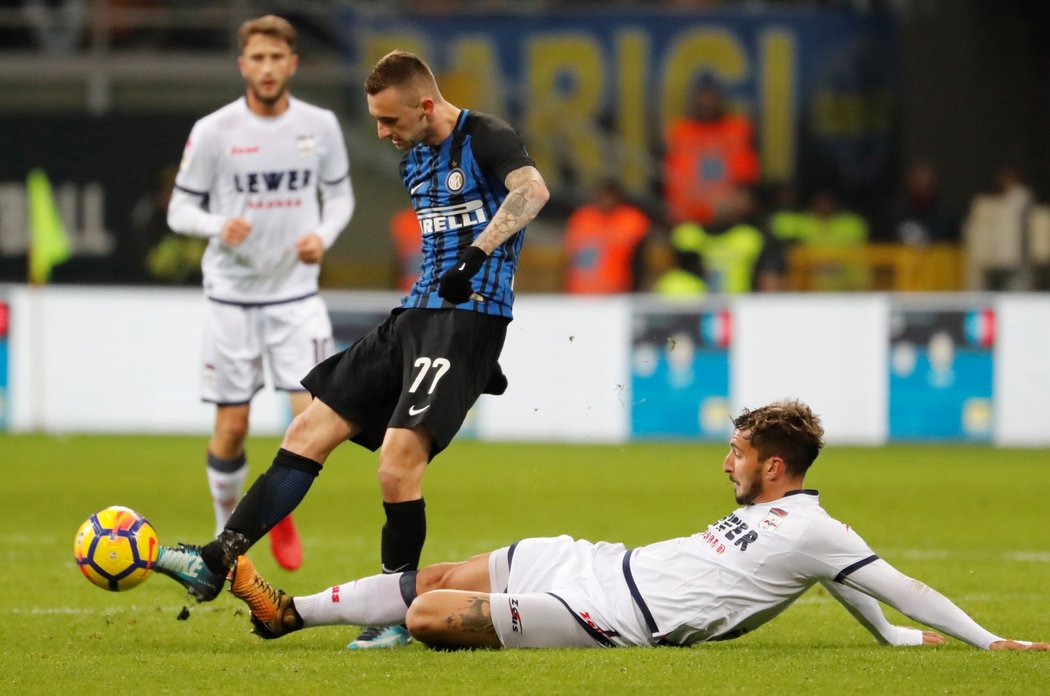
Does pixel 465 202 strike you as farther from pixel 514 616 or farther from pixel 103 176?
pixel 103 176

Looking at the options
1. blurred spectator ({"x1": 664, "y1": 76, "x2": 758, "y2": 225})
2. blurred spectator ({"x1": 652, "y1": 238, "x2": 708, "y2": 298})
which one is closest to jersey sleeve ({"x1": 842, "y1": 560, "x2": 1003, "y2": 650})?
blurred spectator ({"x1": 652, "y1": 238, "x2": 708, "y2": 298})

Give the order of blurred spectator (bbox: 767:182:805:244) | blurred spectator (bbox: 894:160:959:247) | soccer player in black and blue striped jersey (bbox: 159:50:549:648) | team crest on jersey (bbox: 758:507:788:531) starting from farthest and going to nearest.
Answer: blurred spectator (bbox: 767:182:805:244), blurred spectator (bbox: 894:160:959:247), soccer player in black and blue striped jersey (bbox: 159:50:549:648), team crest on jersey (bbox: 758:507:788:531)

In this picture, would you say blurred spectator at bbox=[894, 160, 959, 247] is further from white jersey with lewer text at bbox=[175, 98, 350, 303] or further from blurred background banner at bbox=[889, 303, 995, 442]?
white jersey with lewer text at bbox=[175, 98, 350, 303]

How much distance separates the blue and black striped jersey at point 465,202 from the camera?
20.0 feet

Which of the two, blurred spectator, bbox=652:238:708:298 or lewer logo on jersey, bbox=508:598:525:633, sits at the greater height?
blurred spectator, bbox=652:238:708:298

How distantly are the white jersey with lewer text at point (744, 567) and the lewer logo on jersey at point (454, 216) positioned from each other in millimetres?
1299

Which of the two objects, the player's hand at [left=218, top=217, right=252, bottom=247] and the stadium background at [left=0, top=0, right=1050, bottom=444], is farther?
the stadium background at [left=0, top=0, right=1050, bottom=444]

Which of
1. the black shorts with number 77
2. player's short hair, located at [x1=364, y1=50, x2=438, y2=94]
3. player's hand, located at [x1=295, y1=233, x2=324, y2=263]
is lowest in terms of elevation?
the black shorts with number 77

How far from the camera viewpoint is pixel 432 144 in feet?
20.3

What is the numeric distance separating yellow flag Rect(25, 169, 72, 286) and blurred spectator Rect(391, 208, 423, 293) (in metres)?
3.10

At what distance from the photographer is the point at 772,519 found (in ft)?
18.3

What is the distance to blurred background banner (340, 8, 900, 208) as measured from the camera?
19.2m

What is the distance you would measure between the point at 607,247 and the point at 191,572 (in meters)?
11.3

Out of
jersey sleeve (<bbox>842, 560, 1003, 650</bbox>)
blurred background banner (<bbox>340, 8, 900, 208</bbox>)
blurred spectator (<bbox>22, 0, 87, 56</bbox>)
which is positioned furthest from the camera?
blurred spectator (<bbox>22, 0, 87, 56</bbox>)
